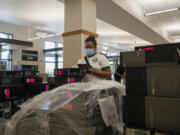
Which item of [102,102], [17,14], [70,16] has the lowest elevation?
[102,102]

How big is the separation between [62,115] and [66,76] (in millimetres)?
906

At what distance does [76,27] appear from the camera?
2.85 metres

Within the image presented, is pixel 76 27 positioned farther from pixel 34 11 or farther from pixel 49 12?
pixel 34 11

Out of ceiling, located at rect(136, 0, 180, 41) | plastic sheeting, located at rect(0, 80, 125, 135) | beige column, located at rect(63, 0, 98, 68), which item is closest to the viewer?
plastic sheeting, located at rect(0, 80, 125, 135)

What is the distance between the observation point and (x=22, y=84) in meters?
2.04

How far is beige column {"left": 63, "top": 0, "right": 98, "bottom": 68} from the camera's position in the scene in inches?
110

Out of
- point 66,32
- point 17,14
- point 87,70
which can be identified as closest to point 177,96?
point 87,70

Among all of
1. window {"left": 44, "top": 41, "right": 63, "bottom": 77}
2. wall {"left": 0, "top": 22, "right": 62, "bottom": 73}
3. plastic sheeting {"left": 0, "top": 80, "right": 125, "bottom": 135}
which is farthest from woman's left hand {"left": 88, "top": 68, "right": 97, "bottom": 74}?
window {"left": 44, "top": 41, "right": 63, "bottom": 77}

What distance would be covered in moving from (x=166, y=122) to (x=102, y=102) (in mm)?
414

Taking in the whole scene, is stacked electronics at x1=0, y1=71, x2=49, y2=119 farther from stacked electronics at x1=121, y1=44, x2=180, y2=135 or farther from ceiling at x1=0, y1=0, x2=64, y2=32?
ceiling at x1=0, y1=0, x2=64, y2=32

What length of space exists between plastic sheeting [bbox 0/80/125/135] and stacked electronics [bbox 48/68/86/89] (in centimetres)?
58

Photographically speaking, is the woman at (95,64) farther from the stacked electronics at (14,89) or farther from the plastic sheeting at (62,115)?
the stacked electronics at (14,89)

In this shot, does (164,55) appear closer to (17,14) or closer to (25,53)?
(17,14)

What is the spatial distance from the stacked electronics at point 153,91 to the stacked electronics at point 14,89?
1173 millimetres
